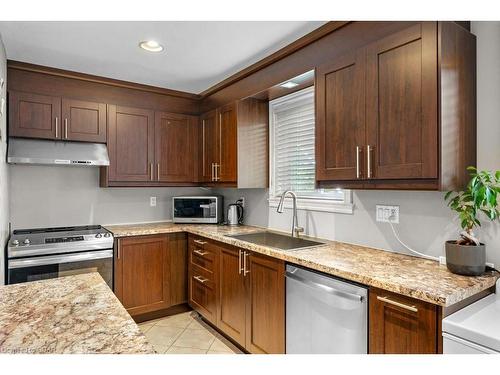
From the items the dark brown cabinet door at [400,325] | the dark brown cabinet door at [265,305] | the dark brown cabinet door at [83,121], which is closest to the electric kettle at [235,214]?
the dark brown cabinet door at [265,305]

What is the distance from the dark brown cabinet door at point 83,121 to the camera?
2.97 meters

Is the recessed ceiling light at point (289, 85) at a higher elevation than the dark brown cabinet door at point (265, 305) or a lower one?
higher

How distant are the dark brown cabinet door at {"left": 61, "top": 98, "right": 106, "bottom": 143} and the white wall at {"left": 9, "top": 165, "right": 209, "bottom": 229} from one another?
1.46ft

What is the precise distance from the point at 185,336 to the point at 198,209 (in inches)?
51.0

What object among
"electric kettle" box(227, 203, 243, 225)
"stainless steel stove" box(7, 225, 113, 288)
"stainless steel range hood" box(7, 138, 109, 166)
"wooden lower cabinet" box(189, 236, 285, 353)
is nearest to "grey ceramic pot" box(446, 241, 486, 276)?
"wooden lower cabinet" box(189, 236, 285, 353)

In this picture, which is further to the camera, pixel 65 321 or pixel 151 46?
pixel 151 46

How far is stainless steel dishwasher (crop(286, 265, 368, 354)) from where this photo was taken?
160 centimetres

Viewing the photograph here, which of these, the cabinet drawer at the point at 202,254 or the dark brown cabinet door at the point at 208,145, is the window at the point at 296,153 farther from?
the cabinet drawer at the point at 202,254

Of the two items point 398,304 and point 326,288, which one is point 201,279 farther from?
point 398,304

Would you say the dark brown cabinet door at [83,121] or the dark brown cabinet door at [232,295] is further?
the dark brown cabinet door at [83,121]

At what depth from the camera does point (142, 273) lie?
3.04m

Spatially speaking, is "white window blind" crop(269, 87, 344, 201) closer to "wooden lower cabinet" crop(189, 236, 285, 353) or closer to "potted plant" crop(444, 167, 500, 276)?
"wooden lower cabinet" crop(189, 236, 285, 353)

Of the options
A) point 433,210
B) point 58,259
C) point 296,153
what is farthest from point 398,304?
point 58,259

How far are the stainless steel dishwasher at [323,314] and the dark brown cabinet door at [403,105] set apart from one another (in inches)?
25.6
